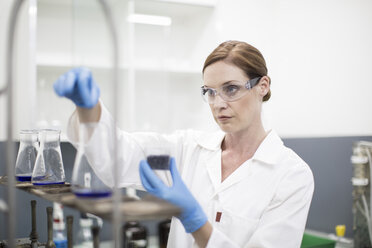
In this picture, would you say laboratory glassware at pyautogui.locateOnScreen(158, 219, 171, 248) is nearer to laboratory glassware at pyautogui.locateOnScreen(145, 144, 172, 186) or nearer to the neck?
the neck

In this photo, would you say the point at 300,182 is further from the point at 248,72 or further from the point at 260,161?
the point at 248,72

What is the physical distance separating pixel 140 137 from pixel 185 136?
1.14ft

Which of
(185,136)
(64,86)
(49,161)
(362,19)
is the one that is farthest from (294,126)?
(64,86)

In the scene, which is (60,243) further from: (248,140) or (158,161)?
(158,161)

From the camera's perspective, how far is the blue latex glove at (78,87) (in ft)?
3.31

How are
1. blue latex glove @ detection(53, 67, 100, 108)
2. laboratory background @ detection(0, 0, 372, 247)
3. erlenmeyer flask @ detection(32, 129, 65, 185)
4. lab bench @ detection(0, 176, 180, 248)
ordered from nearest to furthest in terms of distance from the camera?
lab bench @ detection(0, 176, 180, 248) → blue latex glove @ detection(53, 67, 100, 108) → erlenmeyer flask @ detection(32, 129, 65, 185) → laboratory background @ detection(0, 0, 372, 247)

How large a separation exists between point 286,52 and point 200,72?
93 centimetres

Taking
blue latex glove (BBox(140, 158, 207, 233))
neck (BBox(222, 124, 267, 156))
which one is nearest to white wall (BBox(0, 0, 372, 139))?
neck (BBox(222, 124, 267, 156))

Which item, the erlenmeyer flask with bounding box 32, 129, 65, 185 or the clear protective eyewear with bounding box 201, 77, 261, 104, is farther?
the clear protective eyewear with bounding box 201, 77, 261, 104

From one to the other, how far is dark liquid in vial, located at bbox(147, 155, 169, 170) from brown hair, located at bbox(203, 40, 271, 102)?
737 millimetres

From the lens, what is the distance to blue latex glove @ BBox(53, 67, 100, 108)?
39.7 inches

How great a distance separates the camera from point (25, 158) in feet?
4.50

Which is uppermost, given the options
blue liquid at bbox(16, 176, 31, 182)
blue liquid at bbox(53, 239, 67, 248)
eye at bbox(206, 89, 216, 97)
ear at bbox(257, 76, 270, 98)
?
ear at bbox(257, 76, 270, 98)

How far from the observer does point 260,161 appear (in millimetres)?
1692
